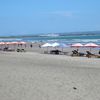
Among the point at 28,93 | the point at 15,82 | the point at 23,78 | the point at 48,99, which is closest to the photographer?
the point at 48,99

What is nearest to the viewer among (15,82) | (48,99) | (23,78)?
(48,99)

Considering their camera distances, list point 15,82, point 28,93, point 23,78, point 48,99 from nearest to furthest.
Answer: point 48,99 < point 28,93 < point 15,82 < point 23,78

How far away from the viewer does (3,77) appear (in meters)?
11.3

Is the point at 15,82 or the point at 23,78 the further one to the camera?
the point at 23,78

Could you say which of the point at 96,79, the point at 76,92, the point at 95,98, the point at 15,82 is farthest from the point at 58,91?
the point at 96,79

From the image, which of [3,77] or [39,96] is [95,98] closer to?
[39,96]

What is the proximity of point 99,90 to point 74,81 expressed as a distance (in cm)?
170

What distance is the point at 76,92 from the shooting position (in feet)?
28.8

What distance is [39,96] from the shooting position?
8266 mm

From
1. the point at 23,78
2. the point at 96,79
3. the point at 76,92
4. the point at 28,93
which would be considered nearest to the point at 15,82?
the point at 23,78

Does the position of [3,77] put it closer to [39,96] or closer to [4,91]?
[4,91]

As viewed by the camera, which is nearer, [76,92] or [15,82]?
[76,92]

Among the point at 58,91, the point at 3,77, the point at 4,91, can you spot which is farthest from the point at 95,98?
the point at 3,77

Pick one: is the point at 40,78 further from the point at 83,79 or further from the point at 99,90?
the point at 99,90
